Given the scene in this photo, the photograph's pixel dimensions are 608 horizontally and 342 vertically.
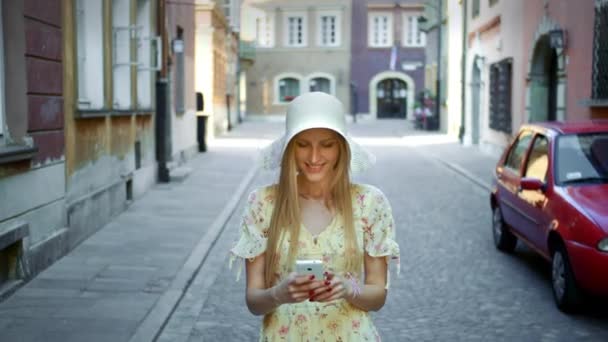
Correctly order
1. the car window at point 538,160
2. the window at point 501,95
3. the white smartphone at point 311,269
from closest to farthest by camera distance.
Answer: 1. the white smartphone at point 311,269
2. the car window at point 538,160
3. the window at point 501,95

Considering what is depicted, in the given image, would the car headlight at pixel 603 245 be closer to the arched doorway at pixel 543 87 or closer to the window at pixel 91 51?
the window at pixel 91 51

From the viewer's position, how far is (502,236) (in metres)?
10.2

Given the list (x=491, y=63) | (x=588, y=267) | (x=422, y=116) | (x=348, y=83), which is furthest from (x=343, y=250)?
(x=348, y=83)

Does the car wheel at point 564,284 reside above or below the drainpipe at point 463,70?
below

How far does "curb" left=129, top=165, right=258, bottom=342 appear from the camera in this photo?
6.64m

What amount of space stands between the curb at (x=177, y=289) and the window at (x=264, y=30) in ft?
153

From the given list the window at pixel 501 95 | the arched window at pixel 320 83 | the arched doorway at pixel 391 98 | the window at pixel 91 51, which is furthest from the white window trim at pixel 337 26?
the window at pixel 91 51

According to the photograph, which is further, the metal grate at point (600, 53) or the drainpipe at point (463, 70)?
the drainpipe at point (463, 70)

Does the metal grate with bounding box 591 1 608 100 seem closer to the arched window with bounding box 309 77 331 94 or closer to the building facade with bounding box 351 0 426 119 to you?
the building facade with bounding box 351 0 426 119

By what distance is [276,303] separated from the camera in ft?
9.66

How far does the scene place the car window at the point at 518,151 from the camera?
952 cm

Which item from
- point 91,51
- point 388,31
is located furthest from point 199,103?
point 388,31

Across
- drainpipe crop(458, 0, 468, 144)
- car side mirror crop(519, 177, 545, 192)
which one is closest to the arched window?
drainpipe crop(458, 0, 468, 144)

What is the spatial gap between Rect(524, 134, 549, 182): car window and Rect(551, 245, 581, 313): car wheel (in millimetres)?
1020
